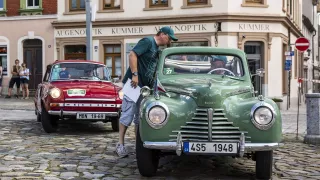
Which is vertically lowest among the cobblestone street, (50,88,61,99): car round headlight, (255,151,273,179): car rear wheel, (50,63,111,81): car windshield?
the cobblestone street

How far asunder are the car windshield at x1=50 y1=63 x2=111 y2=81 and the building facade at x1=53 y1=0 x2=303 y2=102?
13.0 meters

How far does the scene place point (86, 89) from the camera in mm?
10242

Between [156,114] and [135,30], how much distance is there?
20.0 m

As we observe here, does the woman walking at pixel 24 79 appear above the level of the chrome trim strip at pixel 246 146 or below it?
above

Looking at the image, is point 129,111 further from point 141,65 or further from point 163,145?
point 163,145

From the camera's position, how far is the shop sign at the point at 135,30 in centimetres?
2409

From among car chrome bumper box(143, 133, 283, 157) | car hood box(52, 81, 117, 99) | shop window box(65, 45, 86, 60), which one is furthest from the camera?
shop window box(65, 45, 86, 60)

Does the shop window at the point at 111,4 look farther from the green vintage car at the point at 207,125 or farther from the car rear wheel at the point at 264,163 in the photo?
the car rear wheel at the point at 264,163

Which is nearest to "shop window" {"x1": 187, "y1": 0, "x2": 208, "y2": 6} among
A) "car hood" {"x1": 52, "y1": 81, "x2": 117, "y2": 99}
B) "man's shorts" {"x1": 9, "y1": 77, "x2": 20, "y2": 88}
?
"man's shorts" {"x1": 9, "y1": 77, "x2": 20, "y2": 88}

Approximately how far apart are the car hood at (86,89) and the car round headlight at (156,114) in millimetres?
4555

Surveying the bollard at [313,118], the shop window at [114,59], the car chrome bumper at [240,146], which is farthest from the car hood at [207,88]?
the shop window at [114,59]

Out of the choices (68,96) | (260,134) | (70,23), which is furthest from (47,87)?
(70,23)

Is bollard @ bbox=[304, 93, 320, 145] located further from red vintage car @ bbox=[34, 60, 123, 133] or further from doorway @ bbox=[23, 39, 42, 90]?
doorway @ bbox=[23, 39, 42, 90]

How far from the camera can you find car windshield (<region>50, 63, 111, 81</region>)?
11.2 metres
